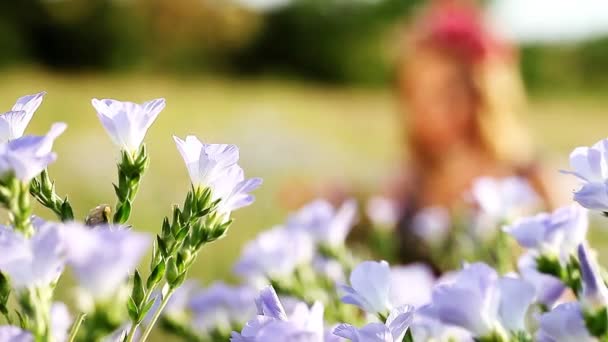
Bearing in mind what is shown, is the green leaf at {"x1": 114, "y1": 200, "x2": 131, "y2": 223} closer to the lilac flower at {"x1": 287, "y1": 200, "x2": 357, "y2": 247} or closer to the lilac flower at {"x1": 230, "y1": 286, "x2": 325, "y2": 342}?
the lilac flower at {"x1": 230, "y1": 286, "x2": 325, "y2": 342}

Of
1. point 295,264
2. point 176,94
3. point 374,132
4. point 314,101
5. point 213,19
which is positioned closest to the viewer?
point 295,264

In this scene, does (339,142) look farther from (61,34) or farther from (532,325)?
(532,325)

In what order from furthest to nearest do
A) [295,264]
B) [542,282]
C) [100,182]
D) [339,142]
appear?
[339,142]
[100,182]
[295,264]
[542,282]

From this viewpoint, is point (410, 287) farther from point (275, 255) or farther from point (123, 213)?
point (123, 213)

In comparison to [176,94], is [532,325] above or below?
above

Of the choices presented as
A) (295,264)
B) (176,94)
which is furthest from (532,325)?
(176,94)

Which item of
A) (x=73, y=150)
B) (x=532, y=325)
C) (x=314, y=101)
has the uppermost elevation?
(x=532, y=325)

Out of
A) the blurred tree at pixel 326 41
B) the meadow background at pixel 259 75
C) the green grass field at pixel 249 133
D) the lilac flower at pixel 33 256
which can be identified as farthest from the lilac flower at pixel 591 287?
the blurred tree at pixel 326 41

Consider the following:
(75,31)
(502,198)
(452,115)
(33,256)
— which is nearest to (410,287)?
(502,198)
